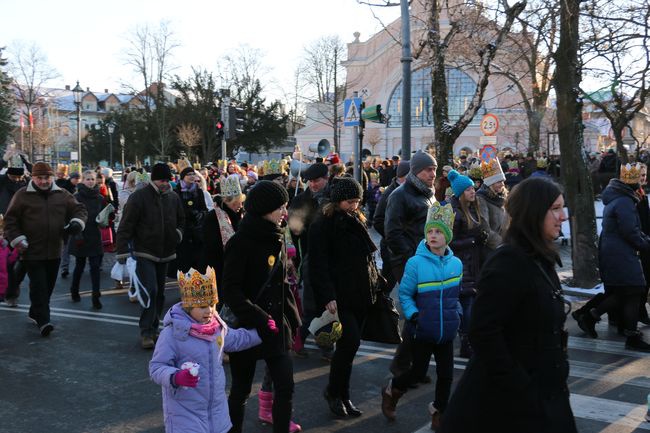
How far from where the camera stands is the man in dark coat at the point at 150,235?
7094 mm

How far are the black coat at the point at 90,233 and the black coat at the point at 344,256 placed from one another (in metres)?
5.09

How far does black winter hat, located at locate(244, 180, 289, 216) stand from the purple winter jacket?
82 centimetres

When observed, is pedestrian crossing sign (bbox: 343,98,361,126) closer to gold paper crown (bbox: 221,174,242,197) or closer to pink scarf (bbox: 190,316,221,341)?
gold paper crown (bbox: 221,174,242,197)

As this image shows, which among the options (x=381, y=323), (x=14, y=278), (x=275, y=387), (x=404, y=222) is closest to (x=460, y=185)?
(x=404, y=222)

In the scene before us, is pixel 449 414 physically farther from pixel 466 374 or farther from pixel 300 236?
pixel 300 236

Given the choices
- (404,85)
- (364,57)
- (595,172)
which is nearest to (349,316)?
(404,85)

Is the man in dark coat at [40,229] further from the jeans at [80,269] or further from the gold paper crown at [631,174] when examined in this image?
the gold paper crown at [631,174]

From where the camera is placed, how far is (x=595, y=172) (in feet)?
82.0

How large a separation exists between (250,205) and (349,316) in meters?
1.27

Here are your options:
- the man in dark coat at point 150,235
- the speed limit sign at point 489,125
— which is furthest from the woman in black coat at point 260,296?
the speed limit sign at point 489,125

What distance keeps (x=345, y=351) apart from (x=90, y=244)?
5.65m

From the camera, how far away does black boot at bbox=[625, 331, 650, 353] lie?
6.95 metres

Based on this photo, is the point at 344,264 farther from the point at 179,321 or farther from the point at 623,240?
the point at 623,240

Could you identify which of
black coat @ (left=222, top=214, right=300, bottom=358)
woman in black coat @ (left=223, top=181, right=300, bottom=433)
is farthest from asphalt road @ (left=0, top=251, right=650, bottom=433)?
black coat @ (left=222, top=214, right=300, bottom=358)
